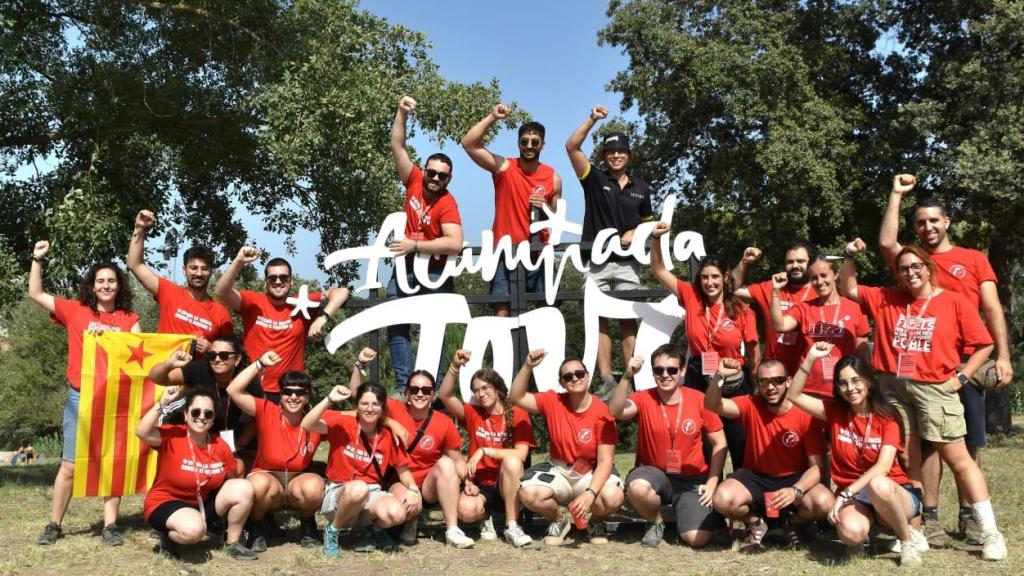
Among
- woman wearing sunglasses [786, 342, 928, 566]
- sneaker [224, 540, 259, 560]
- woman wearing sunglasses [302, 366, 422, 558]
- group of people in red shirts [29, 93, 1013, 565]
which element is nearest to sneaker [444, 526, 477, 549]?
group of people in red shirts [29, 93, 1013, 565]

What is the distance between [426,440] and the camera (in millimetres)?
6465

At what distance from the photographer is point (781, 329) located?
21.8 feet

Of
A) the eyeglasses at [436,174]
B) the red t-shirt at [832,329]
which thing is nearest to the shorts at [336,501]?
the eyeglasses at [436,174]

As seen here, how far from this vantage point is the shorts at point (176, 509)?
575 centimetres

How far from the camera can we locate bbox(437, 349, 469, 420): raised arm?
256 inches

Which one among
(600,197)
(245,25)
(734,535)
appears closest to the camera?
(734,535)

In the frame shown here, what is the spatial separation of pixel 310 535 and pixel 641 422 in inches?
99.3

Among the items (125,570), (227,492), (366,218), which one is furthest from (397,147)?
(366,218)

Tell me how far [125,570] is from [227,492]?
0.76 meters

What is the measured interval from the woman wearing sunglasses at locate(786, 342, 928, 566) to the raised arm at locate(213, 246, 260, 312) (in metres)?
4.07

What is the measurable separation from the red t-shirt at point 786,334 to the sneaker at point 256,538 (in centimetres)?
391

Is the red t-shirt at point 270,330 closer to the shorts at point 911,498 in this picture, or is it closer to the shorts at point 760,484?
the shorts at point 760,484

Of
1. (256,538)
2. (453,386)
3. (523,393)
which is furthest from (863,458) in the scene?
(256,538)

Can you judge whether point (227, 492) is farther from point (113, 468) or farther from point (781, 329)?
point (781, 329)
